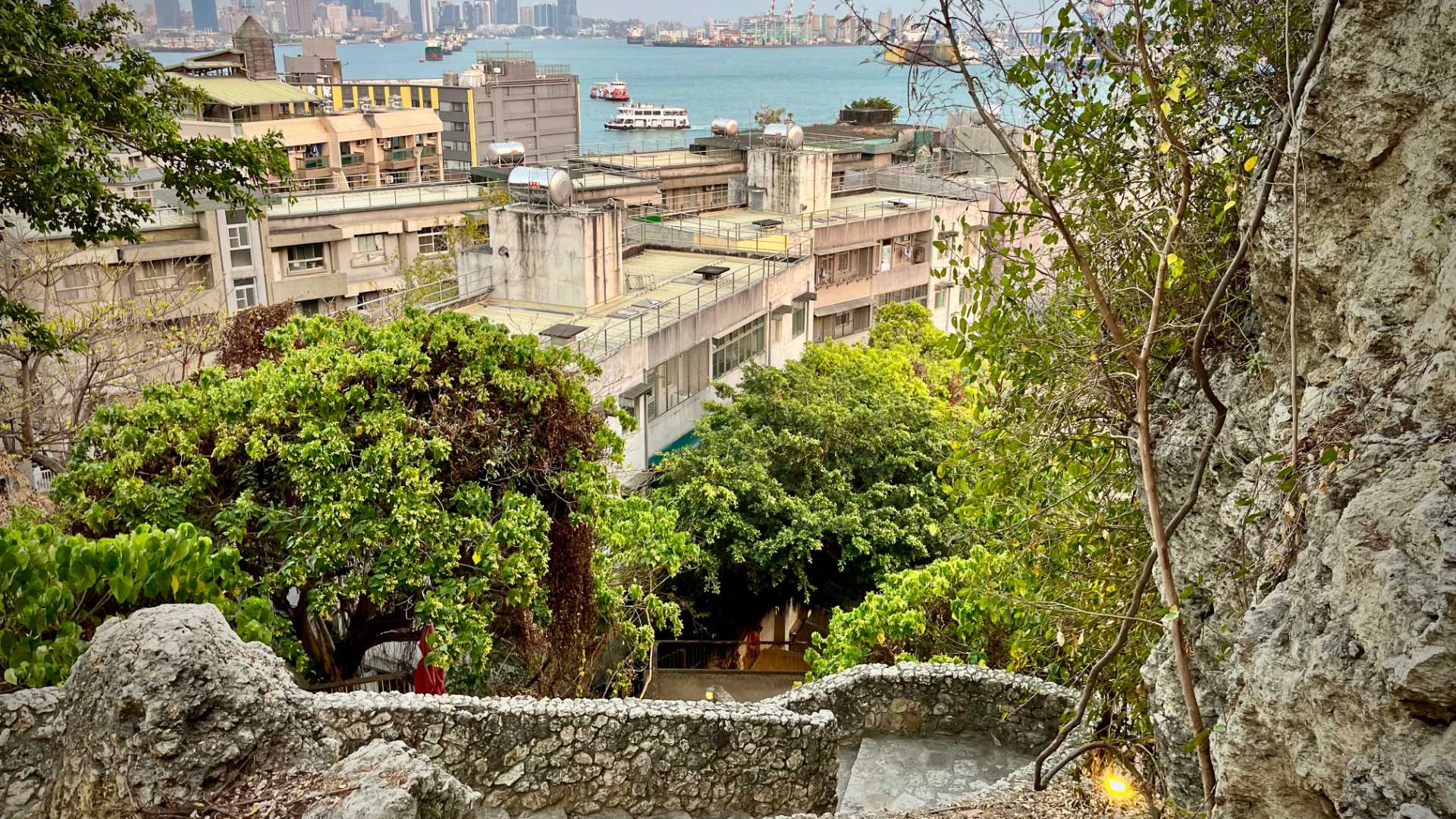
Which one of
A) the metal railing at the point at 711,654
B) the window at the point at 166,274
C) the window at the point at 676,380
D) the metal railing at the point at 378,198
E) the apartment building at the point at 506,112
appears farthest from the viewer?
the apartment building at the point at 506,112

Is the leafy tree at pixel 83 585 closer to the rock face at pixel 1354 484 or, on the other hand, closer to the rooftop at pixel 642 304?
the rock face at pixel 1354 484

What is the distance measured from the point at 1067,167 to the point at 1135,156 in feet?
2.64

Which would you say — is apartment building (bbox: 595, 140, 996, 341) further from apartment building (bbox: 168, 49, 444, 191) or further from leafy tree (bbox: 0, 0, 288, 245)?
leafy tree (bbox: 0, 0, 288, 245)

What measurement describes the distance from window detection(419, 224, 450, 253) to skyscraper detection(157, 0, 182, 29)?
162 metres

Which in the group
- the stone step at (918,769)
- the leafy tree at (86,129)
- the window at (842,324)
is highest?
the leafy tree at (86,129)

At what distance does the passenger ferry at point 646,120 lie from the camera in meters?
141

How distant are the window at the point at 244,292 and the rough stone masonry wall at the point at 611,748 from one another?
2705 centimetres

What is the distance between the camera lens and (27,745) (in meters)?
8.09

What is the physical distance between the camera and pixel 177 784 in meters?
7.27

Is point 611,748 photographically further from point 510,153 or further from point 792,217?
point 792,217

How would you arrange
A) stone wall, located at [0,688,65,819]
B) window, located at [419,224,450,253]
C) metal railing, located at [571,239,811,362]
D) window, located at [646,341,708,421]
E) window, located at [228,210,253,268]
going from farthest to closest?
window, located at [419,224,450,253] → window, located at [228,210,253,268] → window, located at [646,341,708,421] → metal railing, located at [571,239,811,362] → stone wall, located at [0,688,65,819]

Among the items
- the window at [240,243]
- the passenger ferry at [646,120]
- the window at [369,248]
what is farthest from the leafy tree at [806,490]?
the passenger ferry at [646,120]

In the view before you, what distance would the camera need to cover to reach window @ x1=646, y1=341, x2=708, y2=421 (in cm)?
2395

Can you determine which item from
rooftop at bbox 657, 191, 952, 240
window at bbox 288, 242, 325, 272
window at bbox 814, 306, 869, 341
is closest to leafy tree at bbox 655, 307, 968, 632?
rooftop at bbox 657, 191, 952, 240
